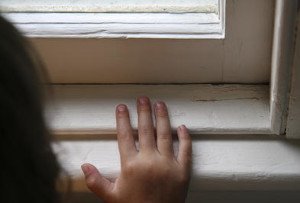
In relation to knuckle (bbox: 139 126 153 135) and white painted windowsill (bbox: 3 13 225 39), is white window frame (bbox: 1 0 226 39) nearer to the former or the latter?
white painted windowsill (bbox: 3 13 225 39)

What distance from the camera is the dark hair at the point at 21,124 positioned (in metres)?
0.60

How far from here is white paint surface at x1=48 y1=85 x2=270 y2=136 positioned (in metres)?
0.80

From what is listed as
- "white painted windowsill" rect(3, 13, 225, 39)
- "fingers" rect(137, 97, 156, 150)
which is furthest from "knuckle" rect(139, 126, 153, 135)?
"white painted windowsill" rect(3, 13, 225, 39)

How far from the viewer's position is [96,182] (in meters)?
0.76

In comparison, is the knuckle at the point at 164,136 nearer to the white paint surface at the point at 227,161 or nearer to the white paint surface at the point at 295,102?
the white paint surface at the point at 227,161

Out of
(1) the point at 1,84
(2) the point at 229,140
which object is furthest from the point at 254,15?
(1) the point at 1,84

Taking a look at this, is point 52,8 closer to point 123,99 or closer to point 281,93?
point 123,99

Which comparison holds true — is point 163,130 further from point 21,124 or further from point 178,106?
point 21,124

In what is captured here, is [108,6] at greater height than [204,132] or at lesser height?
greater

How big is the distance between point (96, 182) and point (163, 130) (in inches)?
4.0

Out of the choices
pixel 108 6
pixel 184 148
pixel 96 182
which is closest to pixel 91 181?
pixel 96 182

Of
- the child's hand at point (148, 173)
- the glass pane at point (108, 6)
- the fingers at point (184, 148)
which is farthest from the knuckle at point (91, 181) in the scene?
the glass pane at point (108, 6)

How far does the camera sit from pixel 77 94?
846mm

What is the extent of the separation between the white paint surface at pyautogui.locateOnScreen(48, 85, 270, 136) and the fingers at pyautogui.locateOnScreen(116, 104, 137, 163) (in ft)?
0.04
